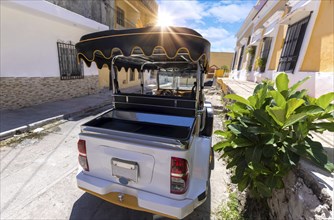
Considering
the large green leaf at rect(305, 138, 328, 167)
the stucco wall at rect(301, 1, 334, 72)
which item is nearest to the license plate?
the large green leaf at rect(305, 138, 328, 167)

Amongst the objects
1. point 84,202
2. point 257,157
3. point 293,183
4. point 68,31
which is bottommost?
point 84,202

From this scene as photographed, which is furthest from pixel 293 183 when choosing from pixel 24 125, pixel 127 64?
pixel 24 125

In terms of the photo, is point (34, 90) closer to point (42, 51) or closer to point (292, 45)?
point (42, 51)

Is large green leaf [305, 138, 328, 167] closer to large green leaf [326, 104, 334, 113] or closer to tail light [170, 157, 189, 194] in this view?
large green leaf [326, 104, 334, 113]

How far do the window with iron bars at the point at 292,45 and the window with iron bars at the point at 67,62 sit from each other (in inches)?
353

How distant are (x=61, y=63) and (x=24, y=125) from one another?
15.0ft

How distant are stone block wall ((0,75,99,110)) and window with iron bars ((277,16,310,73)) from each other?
976 centimetres

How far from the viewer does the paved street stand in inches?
95.5

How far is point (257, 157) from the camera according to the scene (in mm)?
1841

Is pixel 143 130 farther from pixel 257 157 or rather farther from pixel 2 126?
pixel 2 126

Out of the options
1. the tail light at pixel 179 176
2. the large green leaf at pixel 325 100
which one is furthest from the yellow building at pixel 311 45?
the tail light at pixel 179 176

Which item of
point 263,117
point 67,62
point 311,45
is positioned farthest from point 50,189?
point 67,62

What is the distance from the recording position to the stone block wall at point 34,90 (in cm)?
644

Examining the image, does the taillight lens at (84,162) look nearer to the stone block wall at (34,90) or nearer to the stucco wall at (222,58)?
the stone block wall at (34,90)
